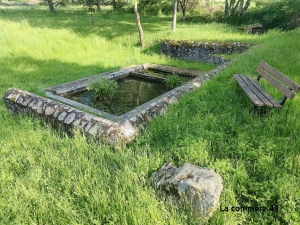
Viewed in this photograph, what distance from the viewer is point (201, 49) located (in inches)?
392

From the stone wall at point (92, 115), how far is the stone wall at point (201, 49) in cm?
461

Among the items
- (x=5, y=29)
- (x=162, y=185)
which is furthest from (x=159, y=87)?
(x=5, y=29)

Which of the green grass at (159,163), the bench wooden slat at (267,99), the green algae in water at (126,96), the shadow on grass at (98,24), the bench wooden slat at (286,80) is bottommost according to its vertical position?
the green algae in water at (126,96)

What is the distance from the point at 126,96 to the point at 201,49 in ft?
17.2

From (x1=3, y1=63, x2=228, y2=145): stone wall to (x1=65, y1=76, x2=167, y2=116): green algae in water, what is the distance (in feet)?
3.83

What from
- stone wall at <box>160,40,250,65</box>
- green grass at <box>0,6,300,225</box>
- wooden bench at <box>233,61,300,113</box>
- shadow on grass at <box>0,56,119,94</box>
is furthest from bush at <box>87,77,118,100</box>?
stone wall at <box>160,40,250,65</box>

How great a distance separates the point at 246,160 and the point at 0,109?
594cm

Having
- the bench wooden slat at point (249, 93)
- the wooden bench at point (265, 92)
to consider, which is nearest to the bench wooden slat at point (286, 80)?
the wooden bench at point (265, 92)

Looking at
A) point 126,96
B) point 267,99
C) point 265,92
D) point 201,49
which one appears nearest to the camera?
point 267,99

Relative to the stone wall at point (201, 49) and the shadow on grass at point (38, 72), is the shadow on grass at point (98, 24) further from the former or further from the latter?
the shadow on grass at point (38, 72)

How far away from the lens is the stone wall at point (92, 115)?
12.2ft

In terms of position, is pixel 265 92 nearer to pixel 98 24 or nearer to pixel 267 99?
pixel 267 99

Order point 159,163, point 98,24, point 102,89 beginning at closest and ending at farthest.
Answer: point 159,163
point 102,89
point 98,24

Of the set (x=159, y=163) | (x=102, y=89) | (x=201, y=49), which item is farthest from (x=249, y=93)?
(x=201, y=49)
